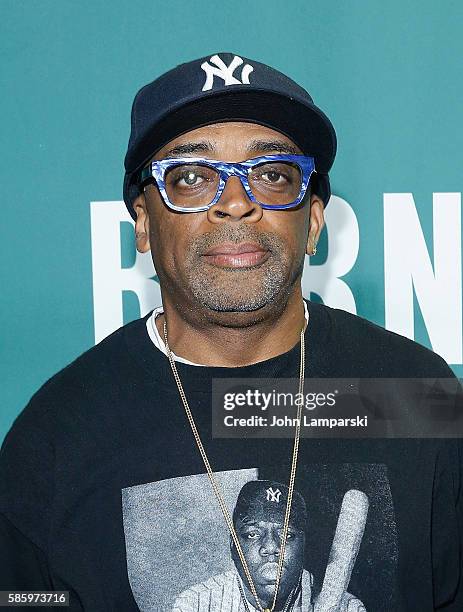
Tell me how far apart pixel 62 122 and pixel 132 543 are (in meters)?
0.88

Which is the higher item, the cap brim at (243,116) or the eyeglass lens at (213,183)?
the cap brim at (243,116)

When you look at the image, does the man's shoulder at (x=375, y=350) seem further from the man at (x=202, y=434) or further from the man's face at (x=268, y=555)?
the man's face at (x=268, y=555)

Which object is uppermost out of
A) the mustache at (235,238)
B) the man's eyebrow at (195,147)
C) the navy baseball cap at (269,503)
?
the man's eyebrow at (195,147)

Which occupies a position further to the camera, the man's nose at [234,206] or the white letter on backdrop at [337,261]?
the white letter on backdrop at [337,261]

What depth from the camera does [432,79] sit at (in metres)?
1.60

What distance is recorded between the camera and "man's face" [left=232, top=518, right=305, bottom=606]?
1132mm

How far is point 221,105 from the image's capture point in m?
1.13

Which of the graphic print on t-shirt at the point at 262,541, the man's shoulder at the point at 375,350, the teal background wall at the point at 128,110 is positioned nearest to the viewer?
the graphic print on t-shirt at the point at 262,541

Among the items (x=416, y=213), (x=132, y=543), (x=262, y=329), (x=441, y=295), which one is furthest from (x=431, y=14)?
(x=132, y=543)

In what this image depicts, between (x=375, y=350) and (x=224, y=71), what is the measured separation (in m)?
0.43

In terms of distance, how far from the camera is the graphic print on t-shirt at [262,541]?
1.11 meters

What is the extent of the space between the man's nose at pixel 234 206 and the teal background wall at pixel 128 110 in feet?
1.78

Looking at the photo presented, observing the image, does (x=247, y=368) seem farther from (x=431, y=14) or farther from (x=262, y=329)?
(x=431, y=14)

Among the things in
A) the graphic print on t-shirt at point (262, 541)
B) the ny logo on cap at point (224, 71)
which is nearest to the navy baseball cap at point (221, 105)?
the ny logo on cap at point (224, 71)
